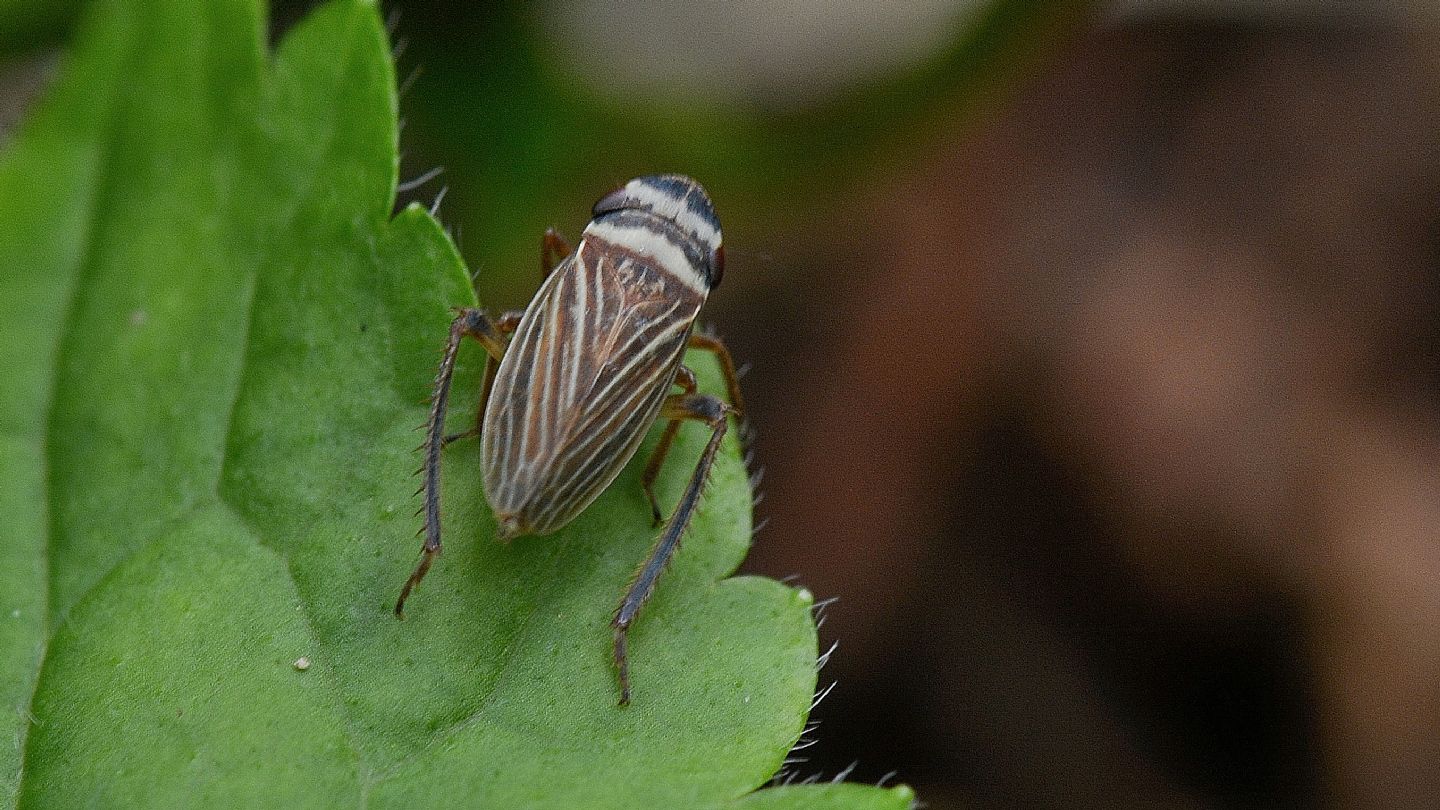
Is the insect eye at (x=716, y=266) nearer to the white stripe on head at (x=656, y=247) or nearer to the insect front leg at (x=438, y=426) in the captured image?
the white stripe on head at (x=656, y=247)

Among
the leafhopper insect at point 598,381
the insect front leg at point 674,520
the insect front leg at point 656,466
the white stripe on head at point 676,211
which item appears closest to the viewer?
the insect front leg at point 674,520

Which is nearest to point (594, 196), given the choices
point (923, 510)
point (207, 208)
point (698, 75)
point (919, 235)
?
point (698, 75)

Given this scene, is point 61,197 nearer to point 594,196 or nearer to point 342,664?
point 342,664

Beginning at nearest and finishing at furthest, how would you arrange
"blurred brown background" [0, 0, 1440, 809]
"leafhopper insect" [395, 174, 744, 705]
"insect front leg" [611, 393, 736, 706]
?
"insect front leg" [611, 393, 736, 706] → "leafhopper insect" [395, 174, 744, 705] → "blurred brown background" [0, 0, 1440, 809]

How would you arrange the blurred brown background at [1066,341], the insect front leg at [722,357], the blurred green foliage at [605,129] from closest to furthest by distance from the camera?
the insect front leg at [722,357] → the blurred brown background at [1066,341] → the blurred green foliage at [605,129]

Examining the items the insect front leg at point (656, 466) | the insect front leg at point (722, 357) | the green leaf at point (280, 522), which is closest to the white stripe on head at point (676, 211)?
the insect front leg at point (722, 357)

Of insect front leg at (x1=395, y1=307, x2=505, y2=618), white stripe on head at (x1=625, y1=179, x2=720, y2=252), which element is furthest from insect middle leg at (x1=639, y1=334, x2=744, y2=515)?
insect front leg at (x1=395, y1=307, x2=505, y2=618)

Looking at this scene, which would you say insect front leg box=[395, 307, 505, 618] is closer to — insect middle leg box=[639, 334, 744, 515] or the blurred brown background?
insect middle leg box=[639, 334, 744, 515]
